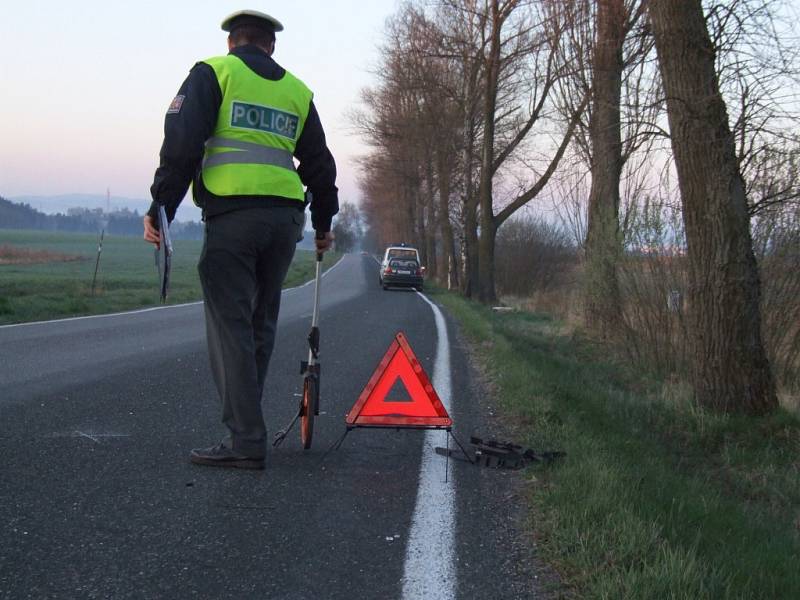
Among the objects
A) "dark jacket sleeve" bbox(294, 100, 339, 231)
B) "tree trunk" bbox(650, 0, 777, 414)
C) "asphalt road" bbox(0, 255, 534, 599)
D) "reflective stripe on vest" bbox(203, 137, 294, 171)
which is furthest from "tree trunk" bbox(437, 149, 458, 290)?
"reflective stripe on vest" bbox(203, 137, 294, 171)

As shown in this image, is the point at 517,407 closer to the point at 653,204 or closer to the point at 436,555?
the point at 436,555

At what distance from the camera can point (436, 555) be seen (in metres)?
3.20

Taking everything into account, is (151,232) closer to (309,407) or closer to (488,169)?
(309,407)

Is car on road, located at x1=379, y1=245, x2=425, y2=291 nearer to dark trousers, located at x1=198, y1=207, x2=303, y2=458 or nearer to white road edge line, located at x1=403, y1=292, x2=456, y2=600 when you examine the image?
white road edge line, located at x1=403, y1=292, x2=456, y2=600

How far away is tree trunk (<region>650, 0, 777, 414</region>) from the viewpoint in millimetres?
6551

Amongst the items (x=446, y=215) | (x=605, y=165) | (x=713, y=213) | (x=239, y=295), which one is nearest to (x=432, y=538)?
(x=239, y=295)

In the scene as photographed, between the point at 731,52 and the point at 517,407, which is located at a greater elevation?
the point at 731,52

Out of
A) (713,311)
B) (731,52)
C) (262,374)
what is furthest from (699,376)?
(262,374)

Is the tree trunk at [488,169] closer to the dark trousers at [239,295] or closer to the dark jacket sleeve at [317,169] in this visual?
the dark jacket sleeve at [317,169]

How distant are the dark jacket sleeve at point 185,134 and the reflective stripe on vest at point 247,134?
7 cm

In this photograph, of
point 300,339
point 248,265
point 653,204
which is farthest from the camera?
point 300,339

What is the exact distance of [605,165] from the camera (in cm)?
1280

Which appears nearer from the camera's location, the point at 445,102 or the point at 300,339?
the point at 300,339

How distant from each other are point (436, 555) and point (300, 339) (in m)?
7.95
